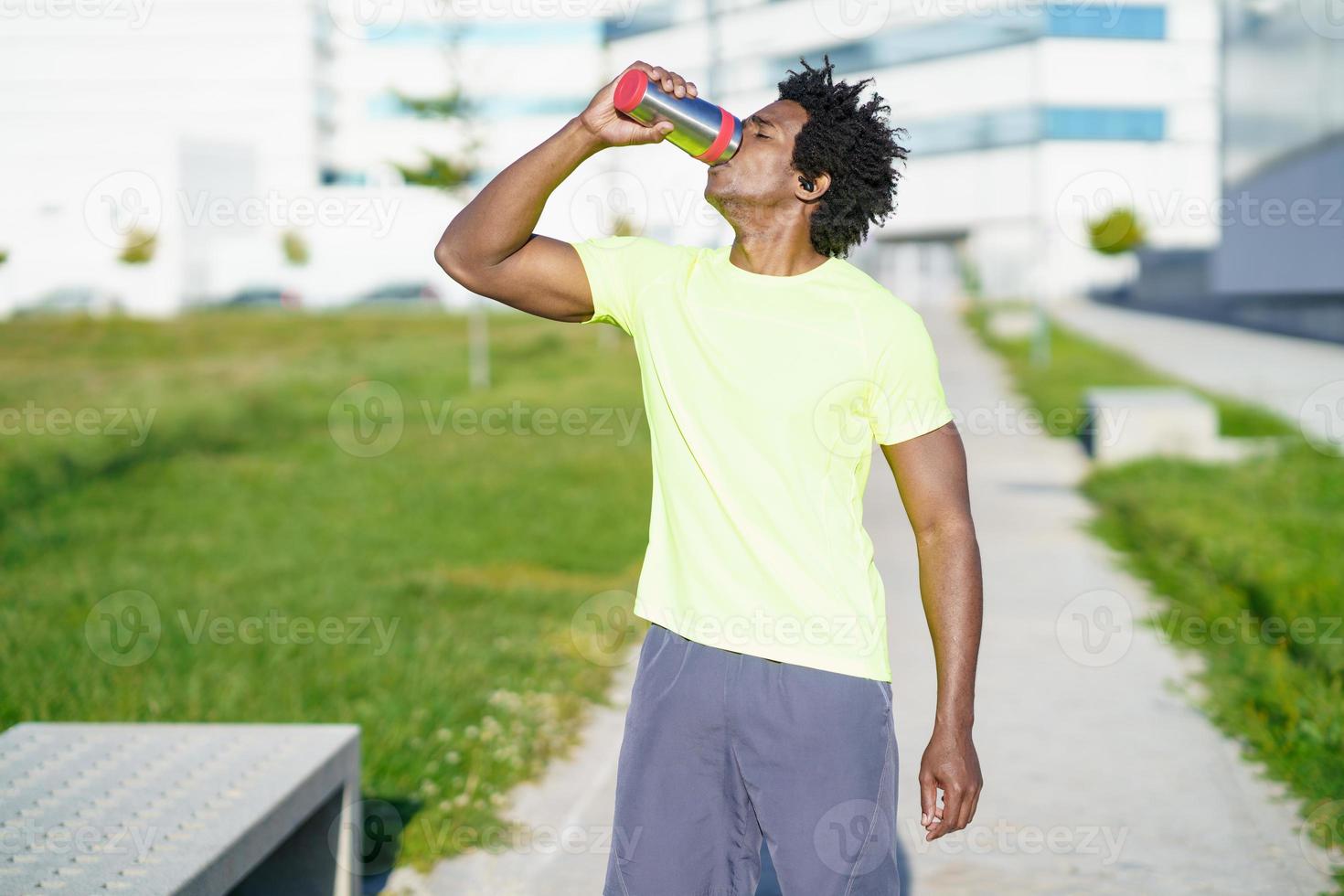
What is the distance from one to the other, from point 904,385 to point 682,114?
589mm

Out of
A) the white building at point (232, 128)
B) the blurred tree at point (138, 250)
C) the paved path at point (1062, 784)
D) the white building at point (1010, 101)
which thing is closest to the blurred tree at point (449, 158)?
the paved path at point (1062, 784)

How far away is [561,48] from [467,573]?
5656 cm

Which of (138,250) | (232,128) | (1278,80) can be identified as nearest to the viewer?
Answer: (1278,80)

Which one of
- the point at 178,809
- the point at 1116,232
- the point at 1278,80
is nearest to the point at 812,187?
the point at 178,809

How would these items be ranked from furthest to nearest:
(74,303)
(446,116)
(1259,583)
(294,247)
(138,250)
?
(294,247) → (138,250) → (74,303) → (446,116) → (1259,583)

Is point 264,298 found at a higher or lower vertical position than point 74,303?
higher

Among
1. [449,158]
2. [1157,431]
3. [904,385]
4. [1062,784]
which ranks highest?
[449,158]

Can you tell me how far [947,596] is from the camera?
240cm

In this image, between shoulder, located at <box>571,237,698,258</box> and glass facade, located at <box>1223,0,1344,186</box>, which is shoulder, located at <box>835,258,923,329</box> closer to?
shoulder, located at <box>571,237,698,258</box>

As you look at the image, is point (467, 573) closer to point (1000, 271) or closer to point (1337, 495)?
point (1337, 495)

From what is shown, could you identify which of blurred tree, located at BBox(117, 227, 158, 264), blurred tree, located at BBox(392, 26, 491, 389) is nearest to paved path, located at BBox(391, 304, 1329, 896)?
blurred tree, located at BBox(392, 26, 491, 389)

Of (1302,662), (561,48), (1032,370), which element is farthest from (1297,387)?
(561,48)

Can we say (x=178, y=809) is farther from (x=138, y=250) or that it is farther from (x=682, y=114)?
(x=138, y=250)

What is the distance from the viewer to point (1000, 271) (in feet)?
170
